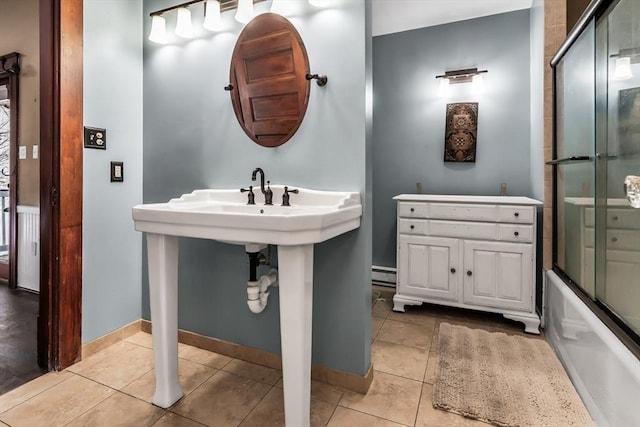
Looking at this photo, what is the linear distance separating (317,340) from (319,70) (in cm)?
137

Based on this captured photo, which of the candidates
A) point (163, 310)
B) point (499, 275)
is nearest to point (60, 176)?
point (163, 310)

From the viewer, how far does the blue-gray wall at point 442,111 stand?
2.69m

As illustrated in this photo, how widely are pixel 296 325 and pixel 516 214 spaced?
6.00ft

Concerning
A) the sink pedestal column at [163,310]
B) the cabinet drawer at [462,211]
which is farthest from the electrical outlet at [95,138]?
the cabinet drawer at [462,211]

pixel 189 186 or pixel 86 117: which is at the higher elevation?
pixel 86 117

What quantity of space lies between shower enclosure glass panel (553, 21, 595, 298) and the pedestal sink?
1222mm

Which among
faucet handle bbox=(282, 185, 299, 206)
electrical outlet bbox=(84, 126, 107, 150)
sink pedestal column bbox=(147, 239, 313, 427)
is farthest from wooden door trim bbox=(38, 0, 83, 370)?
faucet handle bbox=(282, 185, 299, 206)

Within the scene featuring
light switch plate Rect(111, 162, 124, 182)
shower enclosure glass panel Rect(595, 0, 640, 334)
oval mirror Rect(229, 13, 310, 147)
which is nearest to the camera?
shower enclosure glass panel Rect(595, 0, 640, 334)

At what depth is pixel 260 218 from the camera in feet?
3.70

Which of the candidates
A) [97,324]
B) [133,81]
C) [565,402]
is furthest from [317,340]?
[133,81]

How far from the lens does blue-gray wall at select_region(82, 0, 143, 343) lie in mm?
1828

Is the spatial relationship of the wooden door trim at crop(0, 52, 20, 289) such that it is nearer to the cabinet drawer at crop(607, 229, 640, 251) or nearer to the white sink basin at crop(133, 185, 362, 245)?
the white sink basin at crop(133, 185, 362, 245)

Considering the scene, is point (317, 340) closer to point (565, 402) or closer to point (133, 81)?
point (565, 402)

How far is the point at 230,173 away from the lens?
6.10ft
